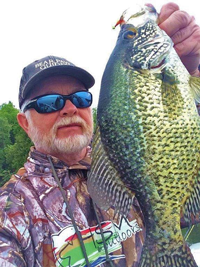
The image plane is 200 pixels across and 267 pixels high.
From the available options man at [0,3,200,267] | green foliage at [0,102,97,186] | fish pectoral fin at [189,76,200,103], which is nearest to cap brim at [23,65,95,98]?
man at [0,3,200,267]

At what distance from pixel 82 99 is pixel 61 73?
0.32 meters

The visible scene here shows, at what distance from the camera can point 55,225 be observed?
2.29m

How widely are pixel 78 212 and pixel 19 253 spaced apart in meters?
0.48

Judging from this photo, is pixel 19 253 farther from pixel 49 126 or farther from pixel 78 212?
pixel 49 126

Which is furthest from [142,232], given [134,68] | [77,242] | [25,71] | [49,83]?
[25,71]

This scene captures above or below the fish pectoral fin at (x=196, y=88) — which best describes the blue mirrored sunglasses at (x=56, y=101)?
above

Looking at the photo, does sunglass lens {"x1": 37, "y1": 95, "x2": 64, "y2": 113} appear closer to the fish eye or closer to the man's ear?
the man's ear

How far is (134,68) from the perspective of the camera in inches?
82.1

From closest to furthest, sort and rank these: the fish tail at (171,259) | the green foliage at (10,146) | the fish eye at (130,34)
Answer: the fish tail at (171,259) < the fish eye at (130,34) < the green foliage at (10,146)

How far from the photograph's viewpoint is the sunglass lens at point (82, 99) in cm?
263

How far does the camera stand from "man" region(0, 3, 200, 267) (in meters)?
2.19

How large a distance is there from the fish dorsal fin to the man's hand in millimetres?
780

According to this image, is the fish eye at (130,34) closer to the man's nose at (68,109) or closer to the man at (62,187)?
the man at (62,187)

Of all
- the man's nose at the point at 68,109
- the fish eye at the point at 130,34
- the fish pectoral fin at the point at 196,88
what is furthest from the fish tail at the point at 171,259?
the fish eye at the point at 130,34
